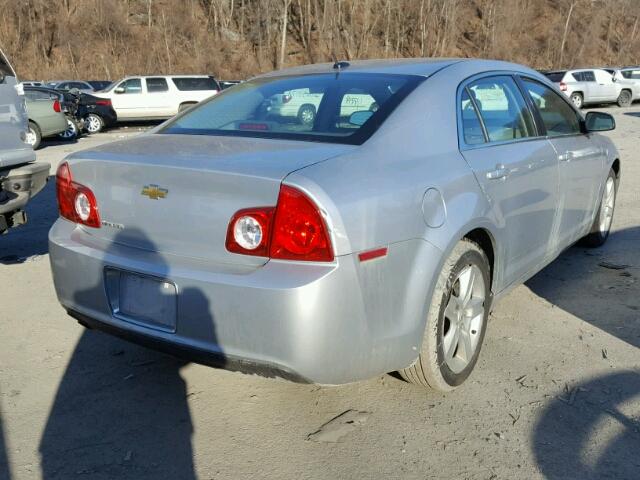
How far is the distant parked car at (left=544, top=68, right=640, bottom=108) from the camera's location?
25.7 metres

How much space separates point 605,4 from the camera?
176 ft

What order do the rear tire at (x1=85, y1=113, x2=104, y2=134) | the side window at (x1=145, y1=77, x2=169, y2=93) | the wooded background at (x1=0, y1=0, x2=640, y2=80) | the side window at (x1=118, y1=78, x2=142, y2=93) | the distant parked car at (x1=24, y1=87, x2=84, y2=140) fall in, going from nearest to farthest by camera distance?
1. the distant parked car at (x1=24, y1=87, x2=84, y2=140)
2. the rear tire at (x1=85, y1=113, x2=104, y2=134)
3. the side window at (x1=118, y1=78, x2=142, y2=93)
4. the side window at (x1=145, y1=77, x2=169, y2=93)
5. the wooded background at (x1=0, y1=0, x2=640, y2=80)

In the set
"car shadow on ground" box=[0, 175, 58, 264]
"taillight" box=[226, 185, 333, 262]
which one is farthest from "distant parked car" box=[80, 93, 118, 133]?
"taillight" box=[226, 185, 333, 262]

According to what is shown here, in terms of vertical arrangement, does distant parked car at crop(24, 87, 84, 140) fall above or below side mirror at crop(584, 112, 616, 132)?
below

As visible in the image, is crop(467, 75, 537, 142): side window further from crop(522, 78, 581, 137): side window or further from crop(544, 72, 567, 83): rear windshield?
crop(544, 72, 567, 83): rear windshield

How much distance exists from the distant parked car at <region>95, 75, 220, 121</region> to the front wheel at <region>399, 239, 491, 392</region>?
19127 millimetres

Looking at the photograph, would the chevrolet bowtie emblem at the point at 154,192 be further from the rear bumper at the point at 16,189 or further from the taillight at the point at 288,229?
the rear bumper at the point at 16,189

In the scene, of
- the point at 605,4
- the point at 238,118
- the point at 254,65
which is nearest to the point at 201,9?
the point at 254,65

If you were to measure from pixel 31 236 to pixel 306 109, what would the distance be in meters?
4.27

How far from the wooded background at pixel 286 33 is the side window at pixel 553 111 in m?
28.9

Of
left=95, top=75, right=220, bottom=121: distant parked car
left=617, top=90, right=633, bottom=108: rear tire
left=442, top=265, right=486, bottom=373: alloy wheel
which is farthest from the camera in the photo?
left=617, top=90, right=633, bottom=108: rear tire

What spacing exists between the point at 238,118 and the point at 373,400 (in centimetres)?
165

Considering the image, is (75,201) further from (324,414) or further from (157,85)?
(157,85)

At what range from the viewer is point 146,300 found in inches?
106
